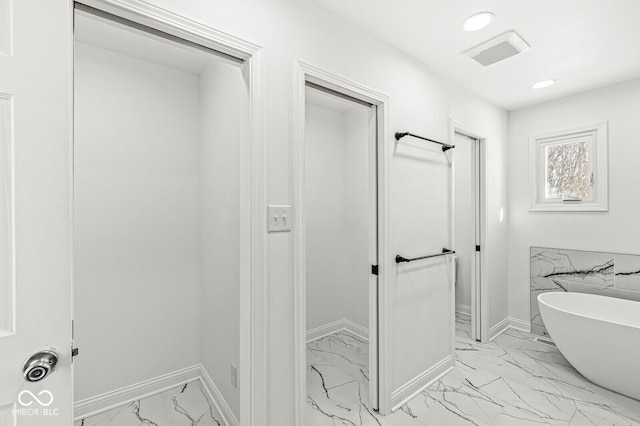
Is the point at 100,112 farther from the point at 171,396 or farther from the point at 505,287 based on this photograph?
the point at 505,287

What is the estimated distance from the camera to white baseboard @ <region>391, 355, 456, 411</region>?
1976 millimetres

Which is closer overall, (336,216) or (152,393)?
(152,393)

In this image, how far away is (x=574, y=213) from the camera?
2.89 metres

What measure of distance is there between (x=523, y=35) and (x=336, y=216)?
6.93 ft

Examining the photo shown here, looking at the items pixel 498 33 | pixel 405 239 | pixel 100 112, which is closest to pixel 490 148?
pixel 498 33

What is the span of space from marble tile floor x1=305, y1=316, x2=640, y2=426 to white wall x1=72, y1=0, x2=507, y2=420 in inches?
30.9

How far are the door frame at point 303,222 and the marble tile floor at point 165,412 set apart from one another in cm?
85

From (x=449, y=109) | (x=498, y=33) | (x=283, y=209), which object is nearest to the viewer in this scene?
(x=283, y=209)

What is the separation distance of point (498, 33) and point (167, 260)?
2.73 metres

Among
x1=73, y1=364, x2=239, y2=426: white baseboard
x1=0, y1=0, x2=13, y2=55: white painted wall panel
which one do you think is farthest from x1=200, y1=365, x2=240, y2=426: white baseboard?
x1=0, y1=0, x2=13, y2=55: white painted wall panel

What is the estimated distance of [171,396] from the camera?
2.10 metres

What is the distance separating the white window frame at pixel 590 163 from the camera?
272cm

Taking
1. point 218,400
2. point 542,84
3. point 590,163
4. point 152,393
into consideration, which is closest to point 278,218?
point 218,400

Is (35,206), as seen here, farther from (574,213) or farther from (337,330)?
(574,213)
